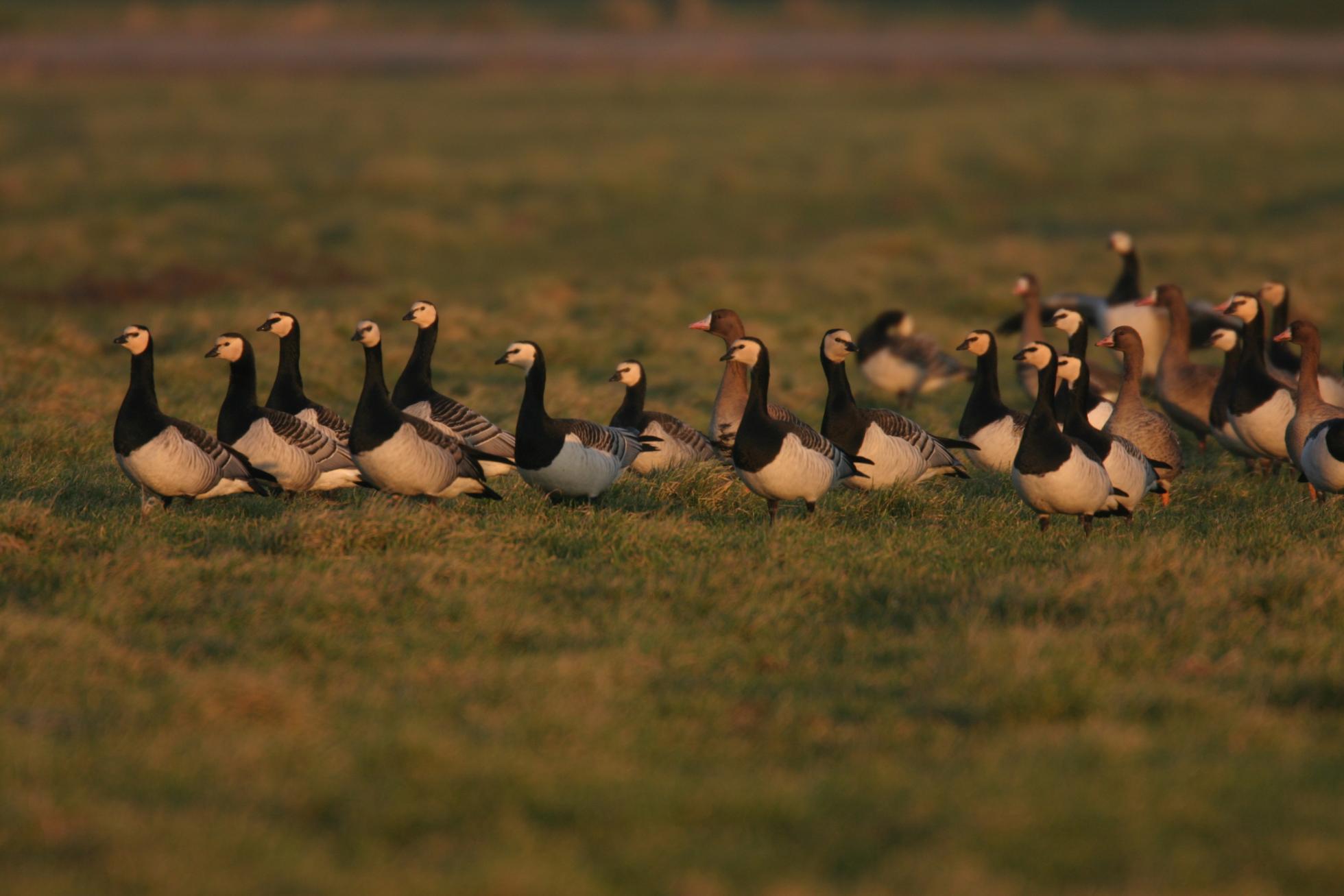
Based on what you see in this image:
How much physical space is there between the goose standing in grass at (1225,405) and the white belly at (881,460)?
281 cm

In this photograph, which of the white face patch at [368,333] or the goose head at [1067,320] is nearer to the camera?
the white face patch at [368,333]

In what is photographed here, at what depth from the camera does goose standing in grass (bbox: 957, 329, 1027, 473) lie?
11.0m

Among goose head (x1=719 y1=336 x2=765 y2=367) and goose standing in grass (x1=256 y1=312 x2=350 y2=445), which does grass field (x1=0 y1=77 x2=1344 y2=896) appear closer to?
goose head (x1=719 y1=336 x2=765 y2=367)

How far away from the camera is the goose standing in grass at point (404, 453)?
9.02m

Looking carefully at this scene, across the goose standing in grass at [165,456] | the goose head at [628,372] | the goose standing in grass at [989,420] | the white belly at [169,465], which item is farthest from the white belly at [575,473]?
the goose standing in grass at [989,420]

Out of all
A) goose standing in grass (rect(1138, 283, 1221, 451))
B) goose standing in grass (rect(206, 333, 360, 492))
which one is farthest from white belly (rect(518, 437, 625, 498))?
goose standing in grass (rect(1138, 283, 1221, 451))

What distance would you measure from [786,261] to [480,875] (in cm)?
1756

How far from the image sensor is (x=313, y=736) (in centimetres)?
557

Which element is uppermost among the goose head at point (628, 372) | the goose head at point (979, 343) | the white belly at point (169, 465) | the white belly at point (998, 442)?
the goose head at point (979, 343)

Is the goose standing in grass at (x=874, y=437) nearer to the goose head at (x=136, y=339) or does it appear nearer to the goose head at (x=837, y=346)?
the goose head at (x=837, y=346)

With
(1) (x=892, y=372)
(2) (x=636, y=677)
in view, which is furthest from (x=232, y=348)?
(1) (x=892, y=372)

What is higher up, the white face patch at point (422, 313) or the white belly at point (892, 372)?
the white face patch at point (422, 313)

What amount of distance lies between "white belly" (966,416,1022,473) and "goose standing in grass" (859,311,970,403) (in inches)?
139

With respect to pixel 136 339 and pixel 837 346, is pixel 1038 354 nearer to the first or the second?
pixel 837 346
